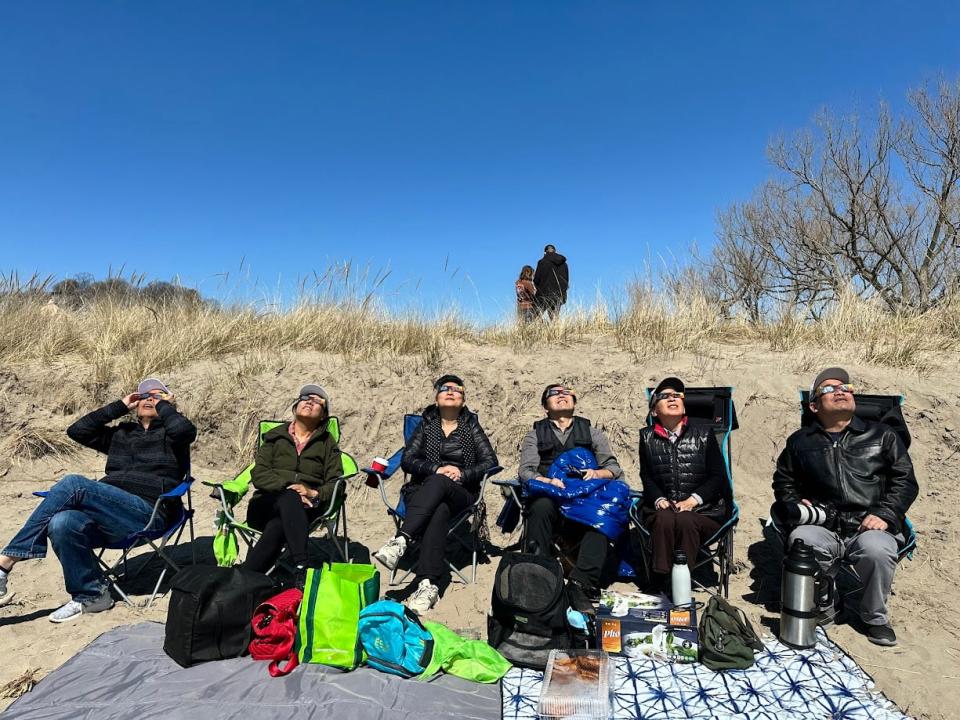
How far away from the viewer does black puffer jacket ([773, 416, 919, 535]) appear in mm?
3135

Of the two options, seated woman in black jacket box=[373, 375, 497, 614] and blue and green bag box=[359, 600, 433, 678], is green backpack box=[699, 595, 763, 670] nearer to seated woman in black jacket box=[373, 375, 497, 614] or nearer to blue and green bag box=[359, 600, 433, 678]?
blue and green bag box=[359, 600, 433, 678]

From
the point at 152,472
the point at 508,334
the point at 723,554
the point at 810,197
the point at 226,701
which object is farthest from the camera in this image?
the point at 810,197

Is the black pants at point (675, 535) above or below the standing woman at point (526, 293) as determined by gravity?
below

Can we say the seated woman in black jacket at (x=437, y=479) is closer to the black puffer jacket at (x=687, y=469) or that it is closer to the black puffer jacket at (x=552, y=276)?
the black puffer jacket at (x=687, y=469)

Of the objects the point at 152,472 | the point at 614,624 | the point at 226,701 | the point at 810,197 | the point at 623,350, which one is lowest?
the point at 226,701

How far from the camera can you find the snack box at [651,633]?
8.94 ft

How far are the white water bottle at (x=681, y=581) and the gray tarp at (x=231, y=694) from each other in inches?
45.6

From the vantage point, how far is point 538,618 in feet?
9.11

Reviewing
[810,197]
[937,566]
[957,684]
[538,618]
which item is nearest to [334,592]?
[538,618]

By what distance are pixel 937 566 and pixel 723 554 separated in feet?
5.42

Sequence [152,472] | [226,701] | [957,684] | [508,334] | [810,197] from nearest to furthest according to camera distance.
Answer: [226,701], [957,684], [152,472], [508,334], [810,197]

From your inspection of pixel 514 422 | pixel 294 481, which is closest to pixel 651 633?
pixel 294 481

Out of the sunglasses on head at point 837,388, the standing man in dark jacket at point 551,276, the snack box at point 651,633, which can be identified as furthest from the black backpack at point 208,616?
the standing man in dark jacket at point 551,276

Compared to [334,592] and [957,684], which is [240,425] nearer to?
[334,592]
